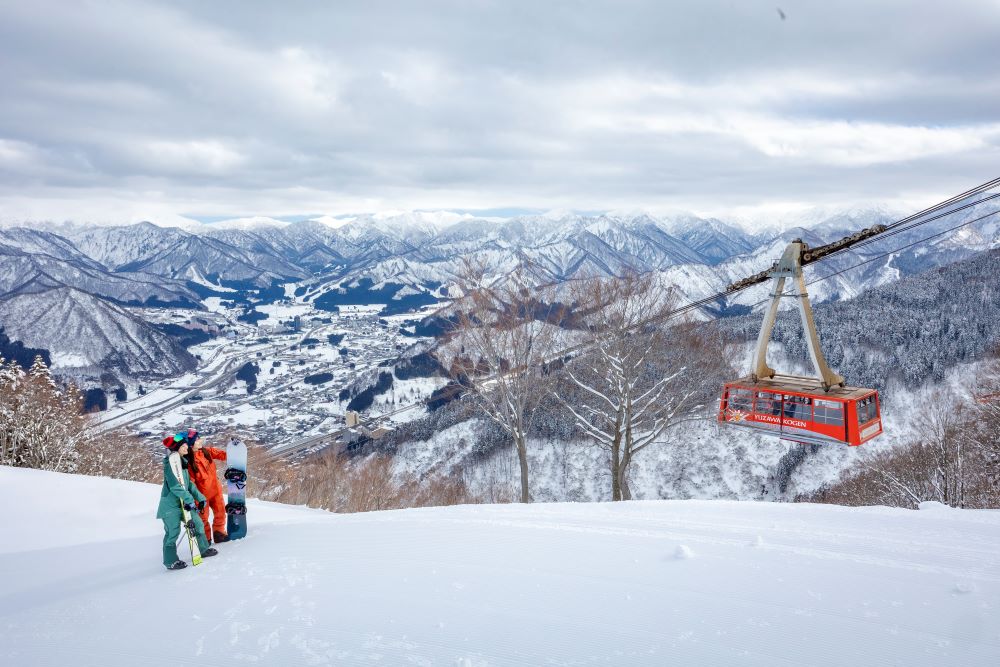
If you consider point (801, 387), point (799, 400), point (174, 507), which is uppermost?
point (801, 387)

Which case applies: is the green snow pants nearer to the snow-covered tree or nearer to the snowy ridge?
the snow-covered tree

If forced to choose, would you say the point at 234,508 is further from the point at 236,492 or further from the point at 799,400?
the point at 799,400

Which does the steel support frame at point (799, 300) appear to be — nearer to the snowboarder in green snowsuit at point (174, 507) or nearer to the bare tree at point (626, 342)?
the bare tree at point (626, 342)

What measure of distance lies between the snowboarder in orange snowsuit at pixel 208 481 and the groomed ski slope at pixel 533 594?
535 millimetres

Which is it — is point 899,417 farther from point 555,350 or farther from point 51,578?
point 51,578

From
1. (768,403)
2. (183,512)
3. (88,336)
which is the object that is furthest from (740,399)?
(88,336)

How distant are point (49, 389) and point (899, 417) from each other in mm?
85367

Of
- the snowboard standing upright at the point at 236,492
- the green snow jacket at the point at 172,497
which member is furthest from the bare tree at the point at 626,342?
the green snow jacket at the point at 172,497

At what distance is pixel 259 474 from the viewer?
26.4 meters

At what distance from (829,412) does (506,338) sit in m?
9.23

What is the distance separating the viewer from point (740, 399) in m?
12.1

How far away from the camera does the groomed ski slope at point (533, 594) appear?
4.36 metres

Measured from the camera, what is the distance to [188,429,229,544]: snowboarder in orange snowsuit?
292 inches

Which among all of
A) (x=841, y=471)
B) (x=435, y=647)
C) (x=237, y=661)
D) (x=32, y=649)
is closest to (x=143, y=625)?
(x=32, y=649)
